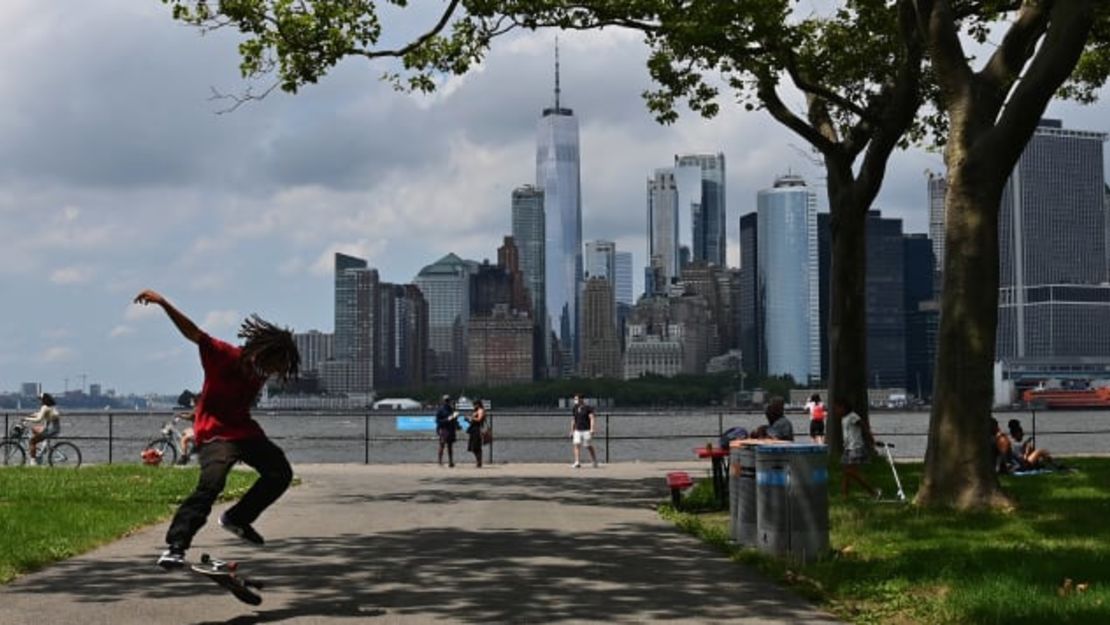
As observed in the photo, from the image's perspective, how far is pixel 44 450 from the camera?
28.5 m

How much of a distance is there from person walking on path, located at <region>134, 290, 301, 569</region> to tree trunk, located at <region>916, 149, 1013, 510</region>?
29.1 feet

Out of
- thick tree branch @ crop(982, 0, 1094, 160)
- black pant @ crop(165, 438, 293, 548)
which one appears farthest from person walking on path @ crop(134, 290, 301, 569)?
thick tree branch @ crop(982, 0, 1094, 160)

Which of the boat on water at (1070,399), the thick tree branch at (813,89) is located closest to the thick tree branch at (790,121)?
the thick tree branch at (813,89)

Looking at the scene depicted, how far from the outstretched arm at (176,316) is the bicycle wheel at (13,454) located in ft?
71.9

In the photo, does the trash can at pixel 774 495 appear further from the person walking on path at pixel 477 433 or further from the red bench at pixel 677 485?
the person walking on path at pixel 477 433

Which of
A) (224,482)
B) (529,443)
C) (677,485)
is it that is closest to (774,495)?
(224,482)

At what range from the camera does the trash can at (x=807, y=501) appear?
1111cm

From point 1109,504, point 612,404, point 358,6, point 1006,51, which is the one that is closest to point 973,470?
point 1109,504

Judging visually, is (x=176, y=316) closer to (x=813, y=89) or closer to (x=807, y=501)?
(x=807, y=501)

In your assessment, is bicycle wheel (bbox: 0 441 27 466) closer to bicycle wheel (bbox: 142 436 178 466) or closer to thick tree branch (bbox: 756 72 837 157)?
bicycle wheel (bbox: 142 436 178 466)

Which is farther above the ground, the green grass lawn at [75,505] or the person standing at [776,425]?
the person standing at [776,425]

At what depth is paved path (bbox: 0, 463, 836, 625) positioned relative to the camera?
8609 mm

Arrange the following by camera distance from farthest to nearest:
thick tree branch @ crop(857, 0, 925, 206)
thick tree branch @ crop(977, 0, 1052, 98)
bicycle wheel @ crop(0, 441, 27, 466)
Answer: bicycle wheel @ crop(0, 441, 27, 466) < thick tree branch @ crop(857, 0, 925, 206) < thick tree branch @ crop(977, 0, 1052, 98)

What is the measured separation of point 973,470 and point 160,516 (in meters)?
9.51
